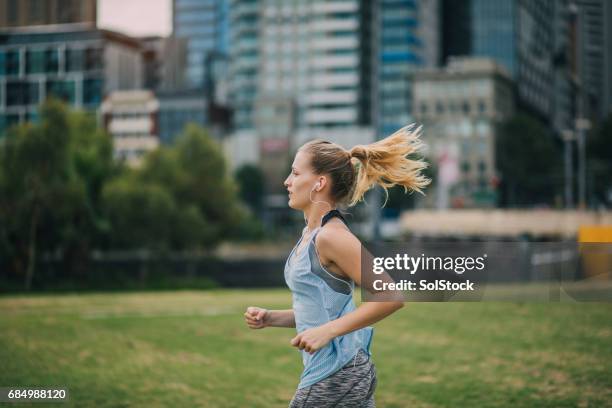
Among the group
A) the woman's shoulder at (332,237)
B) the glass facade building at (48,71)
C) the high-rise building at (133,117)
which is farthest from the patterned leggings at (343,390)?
the high-rise building at (133,117)

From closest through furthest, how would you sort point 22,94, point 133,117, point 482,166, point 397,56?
1. point 482,166
2. point 22,94
3. point 133,117
4. point 397,56

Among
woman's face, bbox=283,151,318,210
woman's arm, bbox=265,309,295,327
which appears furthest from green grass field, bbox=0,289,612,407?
woman's face, bbox=283,151,318,210

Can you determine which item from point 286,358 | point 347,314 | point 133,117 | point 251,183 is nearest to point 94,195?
point 286,358

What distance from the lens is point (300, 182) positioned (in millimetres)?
3527

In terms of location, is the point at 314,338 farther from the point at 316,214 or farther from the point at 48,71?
the point at 48,71

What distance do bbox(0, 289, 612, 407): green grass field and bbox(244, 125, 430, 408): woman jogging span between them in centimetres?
405

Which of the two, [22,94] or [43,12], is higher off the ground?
[43,12]

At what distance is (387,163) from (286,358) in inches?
282

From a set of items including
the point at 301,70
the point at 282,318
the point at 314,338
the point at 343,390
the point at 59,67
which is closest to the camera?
the point at 314,338

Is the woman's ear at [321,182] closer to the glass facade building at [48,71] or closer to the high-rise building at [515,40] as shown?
the glass facade building at [48,71]

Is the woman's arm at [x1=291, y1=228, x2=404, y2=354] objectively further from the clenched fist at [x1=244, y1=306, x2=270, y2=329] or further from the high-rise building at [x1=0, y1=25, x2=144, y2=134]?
the high-rise building at [x1=0, y1=25, x2=144, y2=134]

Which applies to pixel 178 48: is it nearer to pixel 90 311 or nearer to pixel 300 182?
pixel 90 311

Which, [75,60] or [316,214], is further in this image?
[75,60]

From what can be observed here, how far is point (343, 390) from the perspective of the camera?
340cm
